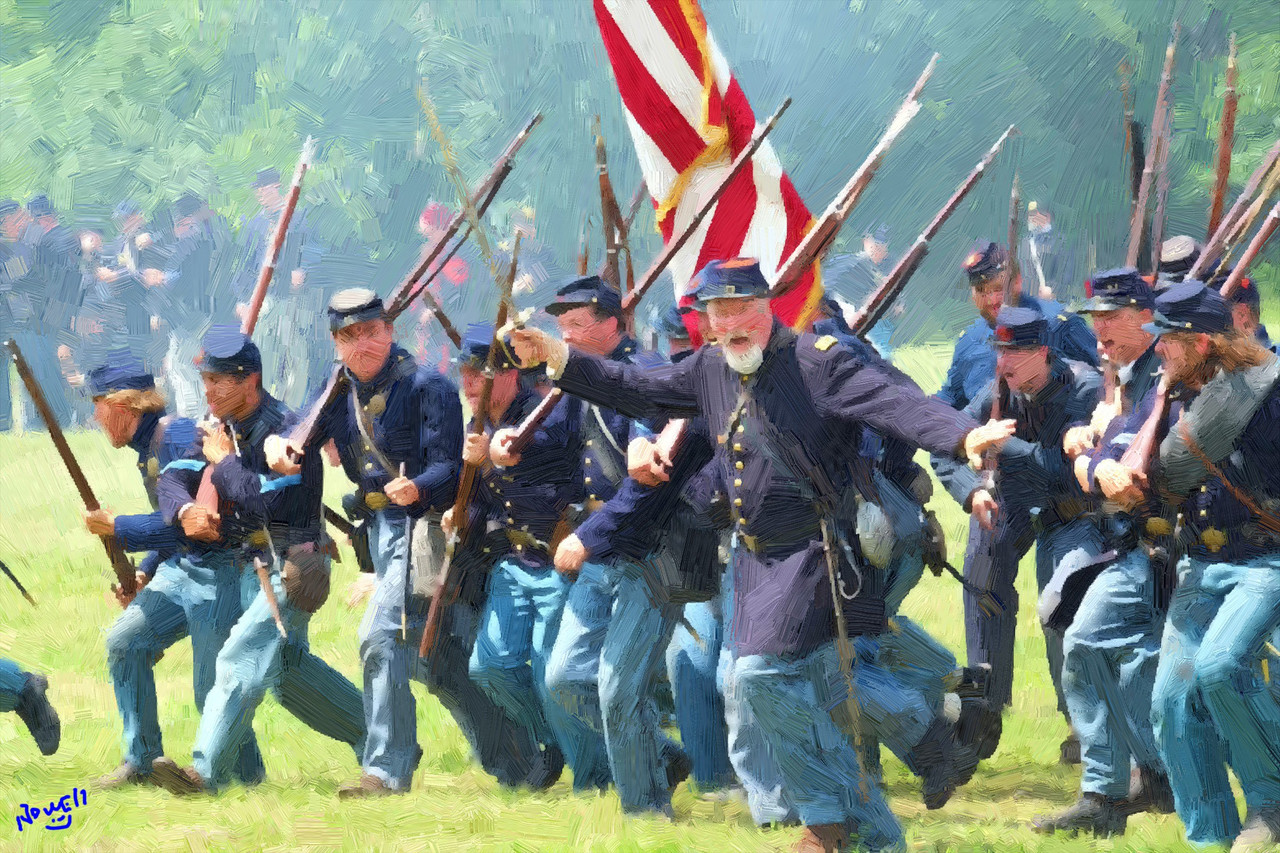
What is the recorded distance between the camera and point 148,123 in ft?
99.2

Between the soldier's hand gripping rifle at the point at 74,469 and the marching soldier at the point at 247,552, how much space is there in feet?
1.50

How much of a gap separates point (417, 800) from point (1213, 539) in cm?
323

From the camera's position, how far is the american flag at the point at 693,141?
31.4ft

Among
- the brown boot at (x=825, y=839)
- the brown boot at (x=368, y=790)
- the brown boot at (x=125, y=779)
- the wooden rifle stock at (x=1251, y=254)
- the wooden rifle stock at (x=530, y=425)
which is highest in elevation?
the wooden rifle stock at (x=1251, y=254)

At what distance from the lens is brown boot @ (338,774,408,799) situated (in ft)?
26.2

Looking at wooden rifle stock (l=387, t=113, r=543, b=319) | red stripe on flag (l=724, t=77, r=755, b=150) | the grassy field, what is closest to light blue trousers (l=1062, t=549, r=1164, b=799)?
the grassy field

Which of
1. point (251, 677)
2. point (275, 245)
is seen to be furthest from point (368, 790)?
point (275, 245)

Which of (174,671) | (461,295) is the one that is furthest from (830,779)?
(461,295)

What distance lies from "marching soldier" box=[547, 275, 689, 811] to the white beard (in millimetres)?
964

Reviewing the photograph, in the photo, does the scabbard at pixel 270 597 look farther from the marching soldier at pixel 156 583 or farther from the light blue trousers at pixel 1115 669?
the light blue trousers at pixel 1115 669

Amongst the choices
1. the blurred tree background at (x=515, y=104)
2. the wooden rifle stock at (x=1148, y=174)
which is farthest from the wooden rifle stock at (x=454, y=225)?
the blurred tree background at (x=515, y=104)

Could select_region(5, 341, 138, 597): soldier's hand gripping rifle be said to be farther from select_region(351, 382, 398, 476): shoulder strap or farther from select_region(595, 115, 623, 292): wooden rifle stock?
select_region(595, 115, 623, 292): wooden rifle stock

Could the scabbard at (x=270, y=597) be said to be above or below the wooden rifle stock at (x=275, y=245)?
below

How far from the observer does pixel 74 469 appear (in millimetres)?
8625
